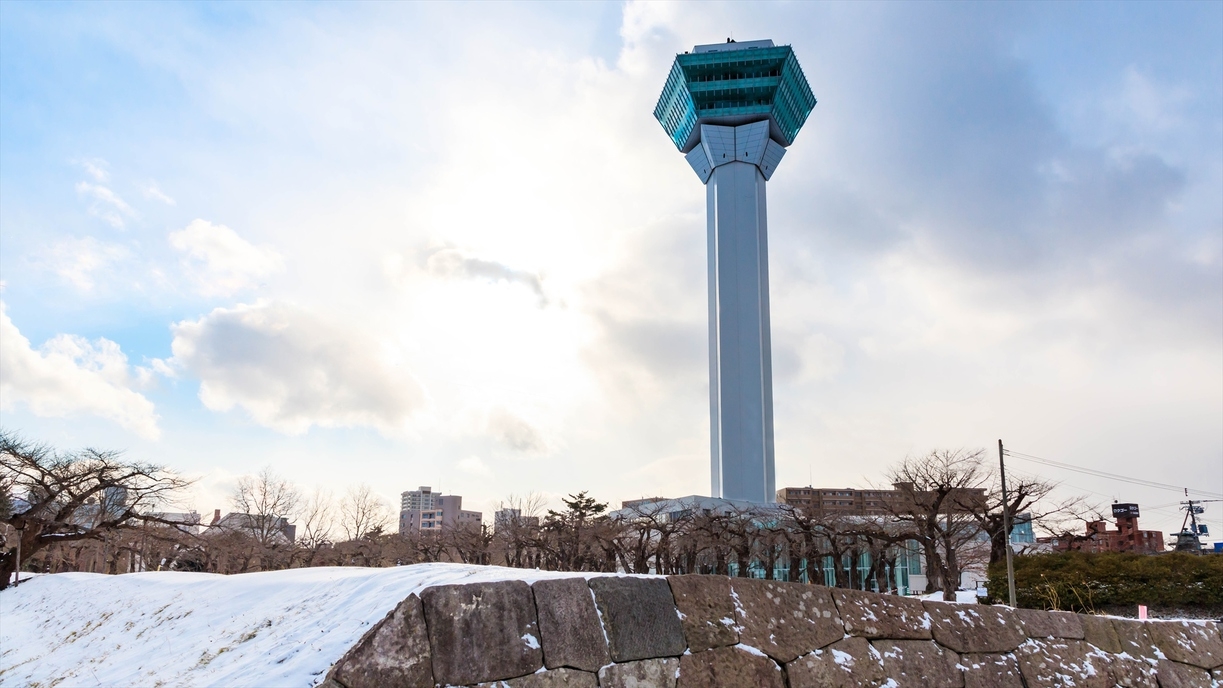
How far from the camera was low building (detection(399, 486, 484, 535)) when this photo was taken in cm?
14088

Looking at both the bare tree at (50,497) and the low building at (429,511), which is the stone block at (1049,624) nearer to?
the bare tree at (50,497)

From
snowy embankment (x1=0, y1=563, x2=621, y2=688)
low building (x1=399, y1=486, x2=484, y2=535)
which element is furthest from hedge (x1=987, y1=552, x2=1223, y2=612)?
low building (x1=399, y1=486, x2=484, y2=535)

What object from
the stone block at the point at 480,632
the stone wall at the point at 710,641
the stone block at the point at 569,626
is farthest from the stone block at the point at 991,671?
the stone block at the point at 480,632

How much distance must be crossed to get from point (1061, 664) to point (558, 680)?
213 inches

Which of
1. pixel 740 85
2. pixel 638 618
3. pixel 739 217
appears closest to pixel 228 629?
pixel 638 618

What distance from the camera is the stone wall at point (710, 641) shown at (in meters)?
4.70

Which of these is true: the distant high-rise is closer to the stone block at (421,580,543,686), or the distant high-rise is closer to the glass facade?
the glass facade

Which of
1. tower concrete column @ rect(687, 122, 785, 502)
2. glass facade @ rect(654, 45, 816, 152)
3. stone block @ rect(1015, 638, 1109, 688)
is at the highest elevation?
glass facade @ rect(654, 45, 816, 152)

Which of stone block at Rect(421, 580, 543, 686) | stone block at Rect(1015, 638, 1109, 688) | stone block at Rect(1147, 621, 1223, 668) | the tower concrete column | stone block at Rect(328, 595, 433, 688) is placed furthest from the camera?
the tower concrete column

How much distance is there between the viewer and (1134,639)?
8375 millimetres

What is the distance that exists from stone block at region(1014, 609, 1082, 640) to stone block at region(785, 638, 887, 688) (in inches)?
87.7

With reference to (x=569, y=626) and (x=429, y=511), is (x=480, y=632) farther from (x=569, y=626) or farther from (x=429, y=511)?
(x=429, y=511)

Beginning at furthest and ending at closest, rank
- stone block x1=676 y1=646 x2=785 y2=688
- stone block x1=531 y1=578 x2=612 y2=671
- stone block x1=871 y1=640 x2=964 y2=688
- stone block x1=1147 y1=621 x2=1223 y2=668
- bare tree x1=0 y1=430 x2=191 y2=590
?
1. bare tree x1=0 y1=430 x2=191 y2=590
2. stone block x1=1147 y1=621 x2=1223 y2=668
3. stone block x1=871 y1=640 x2=964 y2=688
4. stone block x1=676 y1=646 x2=785 y2=688
5. stone block x1=531 y1=578 x2=612 y2=671

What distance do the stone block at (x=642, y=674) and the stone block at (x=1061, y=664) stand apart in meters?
3.91
